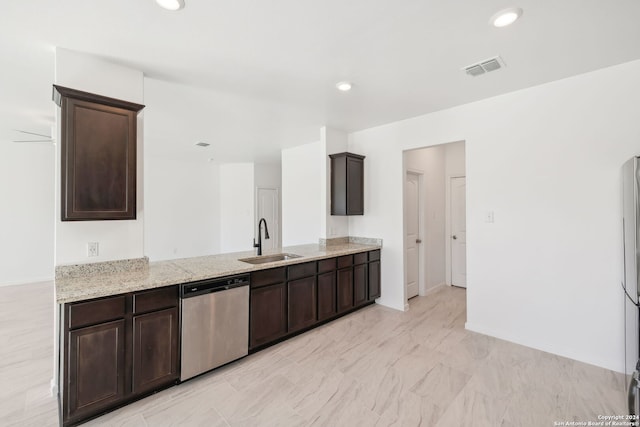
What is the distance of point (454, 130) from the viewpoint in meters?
3.57

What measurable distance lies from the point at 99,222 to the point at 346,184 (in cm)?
289

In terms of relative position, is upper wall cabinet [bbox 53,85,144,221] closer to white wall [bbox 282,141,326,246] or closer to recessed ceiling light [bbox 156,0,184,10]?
recessed ceiling light [bbox 156,0,184,10]

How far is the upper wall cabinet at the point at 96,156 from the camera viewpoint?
84.5 inches

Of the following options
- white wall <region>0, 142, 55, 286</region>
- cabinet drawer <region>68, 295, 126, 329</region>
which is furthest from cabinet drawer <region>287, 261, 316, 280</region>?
white wall <region>0, 142, 55, 286</region>

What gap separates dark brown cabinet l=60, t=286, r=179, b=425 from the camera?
1.87 metres

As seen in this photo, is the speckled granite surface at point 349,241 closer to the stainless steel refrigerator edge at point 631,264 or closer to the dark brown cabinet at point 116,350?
the dark brown cabinet at point 116,350

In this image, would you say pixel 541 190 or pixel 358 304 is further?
pixel 358 304

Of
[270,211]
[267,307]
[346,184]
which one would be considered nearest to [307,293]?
[267,307]

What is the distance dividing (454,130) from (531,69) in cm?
102

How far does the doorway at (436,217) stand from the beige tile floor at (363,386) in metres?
1.57

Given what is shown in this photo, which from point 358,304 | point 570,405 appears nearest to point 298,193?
Answer: point 358,304

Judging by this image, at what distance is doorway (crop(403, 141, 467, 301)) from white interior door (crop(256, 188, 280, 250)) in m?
4.05

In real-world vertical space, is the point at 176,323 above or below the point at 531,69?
below

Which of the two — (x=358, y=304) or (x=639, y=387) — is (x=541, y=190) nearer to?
(x=639, y=387)
